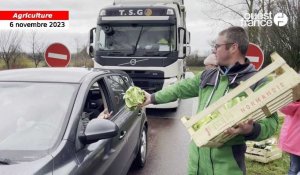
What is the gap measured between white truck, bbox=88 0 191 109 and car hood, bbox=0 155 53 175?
742cm

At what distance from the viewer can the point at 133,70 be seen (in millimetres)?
9859

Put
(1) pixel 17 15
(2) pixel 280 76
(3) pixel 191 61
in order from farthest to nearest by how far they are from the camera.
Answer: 1. (3) pixel 191 61
2. (1) pixel 17 15
3. (2) pixel 280 76

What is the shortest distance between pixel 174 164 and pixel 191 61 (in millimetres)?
46416

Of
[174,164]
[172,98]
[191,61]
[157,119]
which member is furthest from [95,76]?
[191,61]

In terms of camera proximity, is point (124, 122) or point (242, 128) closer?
point (242, 128)

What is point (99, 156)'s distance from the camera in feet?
9.78

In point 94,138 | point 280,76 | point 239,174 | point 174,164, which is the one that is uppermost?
point 280,76

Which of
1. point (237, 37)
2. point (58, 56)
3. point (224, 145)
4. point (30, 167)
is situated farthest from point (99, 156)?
point (58, 56)

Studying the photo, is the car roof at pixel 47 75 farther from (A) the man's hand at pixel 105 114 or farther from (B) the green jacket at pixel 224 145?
(B) the green jacket at pixel 224 145

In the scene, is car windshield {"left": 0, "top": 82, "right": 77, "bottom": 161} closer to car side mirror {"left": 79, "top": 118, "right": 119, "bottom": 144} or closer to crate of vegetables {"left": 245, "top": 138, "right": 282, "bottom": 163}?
car side mirror {"left": 79, "top": 118, "right": 119, "bottom": 144}

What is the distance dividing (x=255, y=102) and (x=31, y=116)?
182 cm

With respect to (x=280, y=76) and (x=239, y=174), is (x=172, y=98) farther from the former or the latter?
(x=280, y=76)

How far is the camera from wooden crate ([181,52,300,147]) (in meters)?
2.17

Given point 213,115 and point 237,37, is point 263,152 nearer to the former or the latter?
point 237,37
